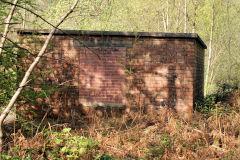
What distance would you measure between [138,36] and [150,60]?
847mm

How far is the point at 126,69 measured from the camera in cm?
807

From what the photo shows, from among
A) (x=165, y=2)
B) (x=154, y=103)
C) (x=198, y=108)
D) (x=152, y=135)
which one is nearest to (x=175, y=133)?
(x=152, y=135)

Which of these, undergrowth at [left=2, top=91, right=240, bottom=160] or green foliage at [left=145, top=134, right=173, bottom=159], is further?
green foliage at [left=145, top=134, right=173, bottom=159]

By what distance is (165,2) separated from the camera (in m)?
21.0

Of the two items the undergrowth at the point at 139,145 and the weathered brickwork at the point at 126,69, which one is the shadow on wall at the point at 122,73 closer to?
the weathered brickwork at the point at 126,69

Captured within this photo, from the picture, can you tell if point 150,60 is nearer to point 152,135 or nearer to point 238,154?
point 152,135

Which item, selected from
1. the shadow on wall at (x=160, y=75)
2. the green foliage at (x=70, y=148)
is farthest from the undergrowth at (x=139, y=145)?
the shadow on wall at (x=160, y=75)

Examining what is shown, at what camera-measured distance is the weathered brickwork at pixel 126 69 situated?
311 inches

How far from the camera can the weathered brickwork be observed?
7.89 meters

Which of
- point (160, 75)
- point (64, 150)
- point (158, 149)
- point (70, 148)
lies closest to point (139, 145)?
point (158, 149)

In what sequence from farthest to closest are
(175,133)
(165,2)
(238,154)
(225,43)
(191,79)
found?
(165,2), (225,43), (191,79), (175,133), (238,154)

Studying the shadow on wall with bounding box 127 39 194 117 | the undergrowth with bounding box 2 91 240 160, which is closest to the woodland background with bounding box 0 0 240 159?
the undergrowth with bounding box 2 91 240 160

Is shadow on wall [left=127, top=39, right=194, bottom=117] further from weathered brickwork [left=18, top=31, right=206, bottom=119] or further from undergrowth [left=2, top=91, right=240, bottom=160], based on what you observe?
undergrowth [left=2, top=91, right=240, bottom=160]

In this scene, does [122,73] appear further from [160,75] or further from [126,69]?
[160,75]
